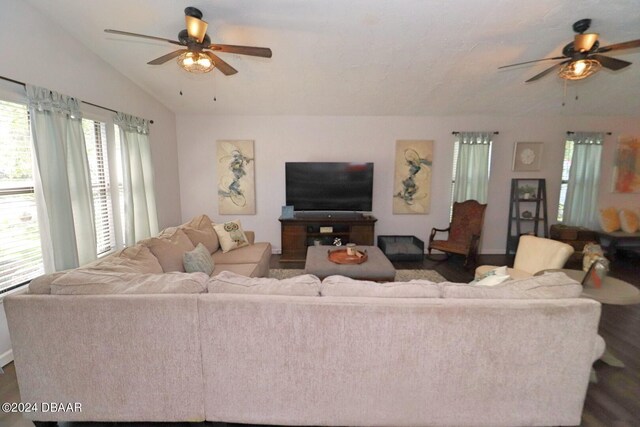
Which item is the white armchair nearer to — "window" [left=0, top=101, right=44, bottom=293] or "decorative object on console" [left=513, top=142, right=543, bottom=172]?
"decorative object on console" [left=513, top=142, right=543, bottom=172]

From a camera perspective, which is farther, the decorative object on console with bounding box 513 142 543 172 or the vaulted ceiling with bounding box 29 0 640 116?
the decorative object on console with bounding box 513 142 543 172

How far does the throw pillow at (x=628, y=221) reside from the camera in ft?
15.3

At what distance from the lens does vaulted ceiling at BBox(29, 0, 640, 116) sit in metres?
2.47

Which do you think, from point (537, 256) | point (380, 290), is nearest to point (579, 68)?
point (537, 256)

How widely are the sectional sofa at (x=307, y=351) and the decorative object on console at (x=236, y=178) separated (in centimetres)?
347

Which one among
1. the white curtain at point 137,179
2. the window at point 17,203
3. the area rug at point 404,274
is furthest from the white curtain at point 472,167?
the window at point 17,203

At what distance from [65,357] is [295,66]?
343cm

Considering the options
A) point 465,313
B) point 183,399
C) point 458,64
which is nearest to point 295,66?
point 458,64

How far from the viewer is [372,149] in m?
4.90

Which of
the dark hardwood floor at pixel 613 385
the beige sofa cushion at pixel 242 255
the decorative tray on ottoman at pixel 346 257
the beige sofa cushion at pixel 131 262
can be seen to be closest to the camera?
the dark hardwood floor at pixel 613 385

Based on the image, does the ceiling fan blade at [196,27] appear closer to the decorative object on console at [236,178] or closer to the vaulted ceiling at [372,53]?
the vaulted ceiling at [372,53]

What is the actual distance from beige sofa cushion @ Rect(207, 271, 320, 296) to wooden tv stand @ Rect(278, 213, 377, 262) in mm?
3005

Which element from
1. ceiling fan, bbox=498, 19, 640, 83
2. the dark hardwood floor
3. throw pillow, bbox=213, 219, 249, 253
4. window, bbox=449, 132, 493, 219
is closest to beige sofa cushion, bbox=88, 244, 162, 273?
the dark hardwood floor

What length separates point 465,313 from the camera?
4.63 feet
